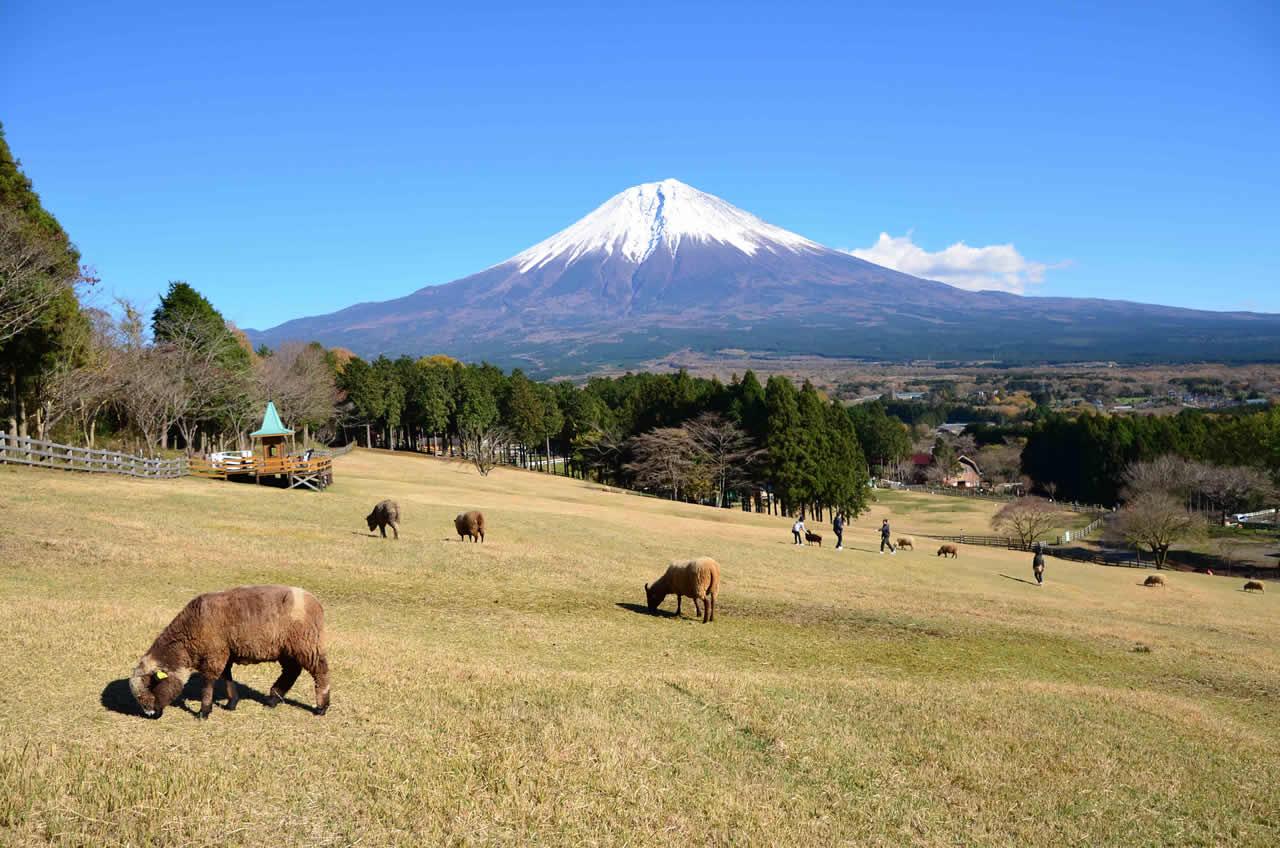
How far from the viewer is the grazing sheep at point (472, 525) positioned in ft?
87.7

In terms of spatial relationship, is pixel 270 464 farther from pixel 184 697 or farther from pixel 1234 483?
pixel 1234 483

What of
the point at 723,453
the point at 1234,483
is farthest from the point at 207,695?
the point at 1234,483

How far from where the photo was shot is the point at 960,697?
44.0 feet

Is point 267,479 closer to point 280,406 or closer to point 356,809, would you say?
point 280,406

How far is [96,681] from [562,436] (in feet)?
266

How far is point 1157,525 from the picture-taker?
173 feet

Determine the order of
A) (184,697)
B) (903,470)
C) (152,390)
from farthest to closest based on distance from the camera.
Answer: (903,470), (152,390), (184,697)

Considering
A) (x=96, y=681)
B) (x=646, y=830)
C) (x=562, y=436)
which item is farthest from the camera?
(x=562, y=436)

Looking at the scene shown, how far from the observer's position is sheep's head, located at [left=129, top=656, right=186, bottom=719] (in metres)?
9.04

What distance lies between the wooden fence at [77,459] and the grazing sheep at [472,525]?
50.2ft

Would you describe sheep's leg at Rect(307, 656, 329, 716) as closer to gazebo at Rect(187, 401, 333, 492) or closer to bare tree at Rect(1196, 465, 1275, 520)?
gazebo at Rect(187, 401, 333, 492)

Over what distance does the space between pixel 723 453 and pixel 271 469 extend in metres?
35.4

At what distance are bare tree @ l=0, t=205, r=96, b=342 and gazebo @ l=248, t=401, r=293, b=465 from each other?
35.4ft

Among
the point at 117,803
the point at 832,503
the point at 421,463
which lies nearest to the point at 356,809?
the point at 117,803
